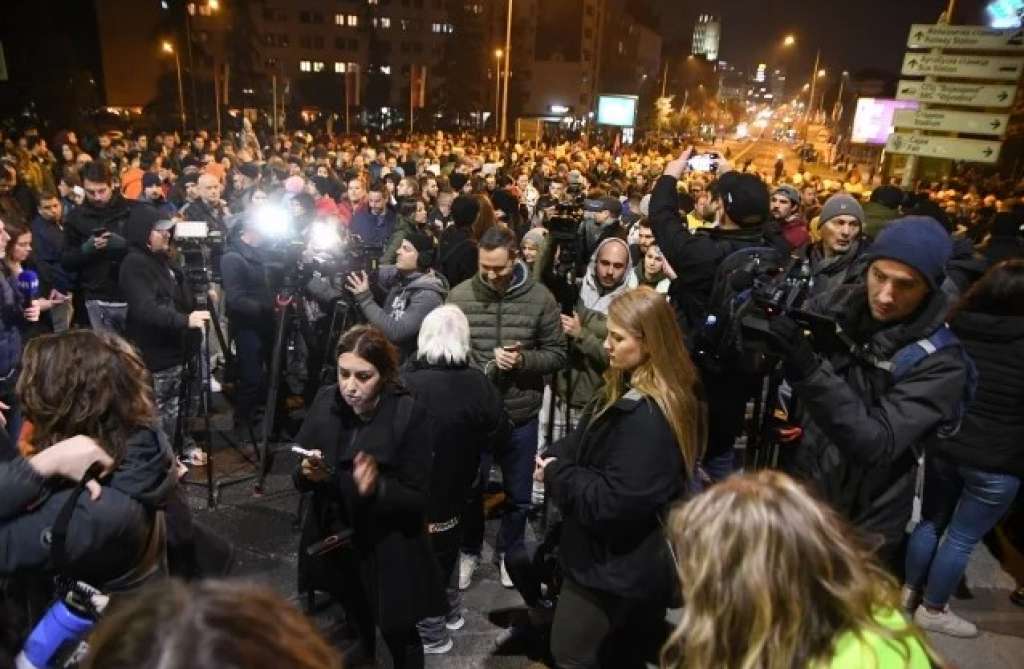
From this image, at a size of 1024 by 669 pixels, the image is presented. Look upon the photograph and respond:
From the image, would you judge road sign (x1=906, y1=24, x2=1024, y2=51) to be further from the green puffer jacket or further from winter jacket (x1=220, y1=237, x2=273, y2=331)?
winter jacket (x1=220, y1=237, x2=273, y2=331)

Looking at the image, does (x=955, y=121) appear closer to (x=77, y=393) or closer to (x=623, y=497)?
(x=623, y=497)

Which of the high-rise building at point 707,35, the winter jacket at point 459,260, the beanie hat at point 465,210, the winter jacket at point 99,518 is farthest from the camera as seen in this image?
the high-rise building at point 707,35

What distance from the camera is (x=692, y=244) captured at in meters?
4.18

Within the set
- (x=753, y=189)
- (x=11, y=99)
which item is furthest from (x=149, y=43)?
(x=753, y=189)

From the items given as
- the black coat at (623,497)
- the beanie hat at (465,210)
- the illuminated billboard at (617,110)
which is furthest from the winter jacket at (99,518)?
the illuminated billboard at (617,110)

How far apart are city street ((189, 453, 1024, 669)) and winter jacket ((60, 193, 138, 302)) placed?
6.08 feet

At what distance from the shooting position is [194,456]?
6.00m

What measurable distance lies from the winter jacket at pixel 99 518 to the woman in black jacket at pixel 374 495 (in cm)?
69

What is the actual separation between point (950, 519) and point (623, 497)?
273cm

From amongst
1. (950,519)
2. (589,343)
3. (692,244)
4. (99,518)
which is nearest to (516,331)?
(589,343)

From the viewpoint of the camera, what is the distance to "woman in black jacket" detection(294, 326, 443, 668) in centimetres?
321

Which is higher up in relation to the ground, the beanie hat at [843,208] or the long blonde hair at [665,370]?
the beanie hat at [843,208]

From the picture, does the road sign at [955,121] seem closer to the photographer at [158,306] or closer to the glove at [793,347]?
the glove at [793,347]

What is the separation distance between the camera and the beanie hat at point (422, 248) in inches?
226
